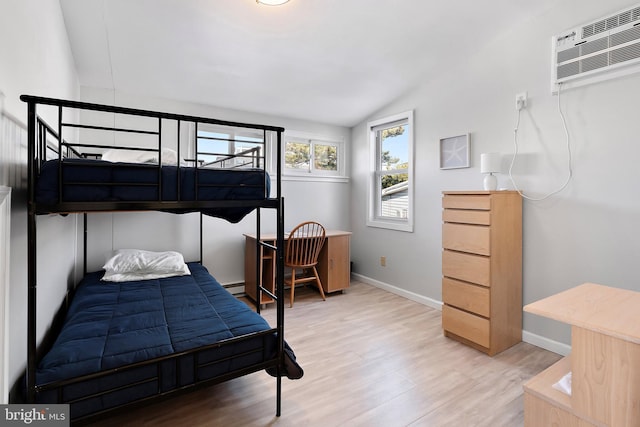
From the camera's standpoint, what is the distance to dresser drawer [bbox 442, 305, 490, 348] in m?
2.40

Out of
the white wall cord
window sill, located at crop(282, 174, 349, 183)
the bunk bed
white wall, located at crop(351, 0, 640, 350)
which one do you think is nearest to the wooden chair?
window sill, located at crop(282, 174, 349, 183)

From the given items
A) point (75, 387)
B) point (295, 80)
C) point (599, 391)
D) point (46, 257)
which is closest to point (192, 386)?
point (75, 387)

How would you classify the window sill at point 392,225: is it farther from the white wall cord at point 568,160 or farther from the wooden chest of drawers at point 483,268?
the white wall cord at point 568,160

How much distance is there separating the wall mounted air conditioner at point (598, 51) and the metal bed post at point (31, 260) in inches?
122

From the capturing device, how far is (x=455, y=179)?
10.3 ft

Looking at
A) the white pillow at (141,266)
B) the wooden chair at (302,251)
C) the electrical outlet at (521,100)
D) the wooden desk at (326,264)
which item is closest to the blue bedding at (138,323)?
the white pillow at (141,266)

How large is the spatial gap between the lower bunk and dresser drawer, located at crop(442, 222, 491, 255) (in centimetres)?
161

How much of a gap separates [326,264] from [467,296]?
5.32 feet

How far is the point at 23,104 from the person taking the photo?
142cm

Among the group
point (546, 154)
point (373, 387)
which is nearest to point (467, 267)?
point (546, 154)

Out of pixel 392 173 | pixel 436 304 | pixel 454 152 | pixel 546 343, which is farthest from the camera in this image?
pixel 392 173

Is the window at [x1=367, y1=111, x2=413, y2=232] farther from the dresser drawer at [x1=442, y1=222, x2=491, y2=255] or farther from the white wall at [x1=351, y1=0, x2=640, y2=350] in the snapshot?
the dresser drawer at [x1=442, y1=222, x2=491, y2=255]

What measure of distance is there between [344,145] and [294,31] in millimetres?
2172

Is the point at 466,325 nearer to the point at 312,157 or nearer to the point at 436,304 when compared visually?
the point at 436,304
